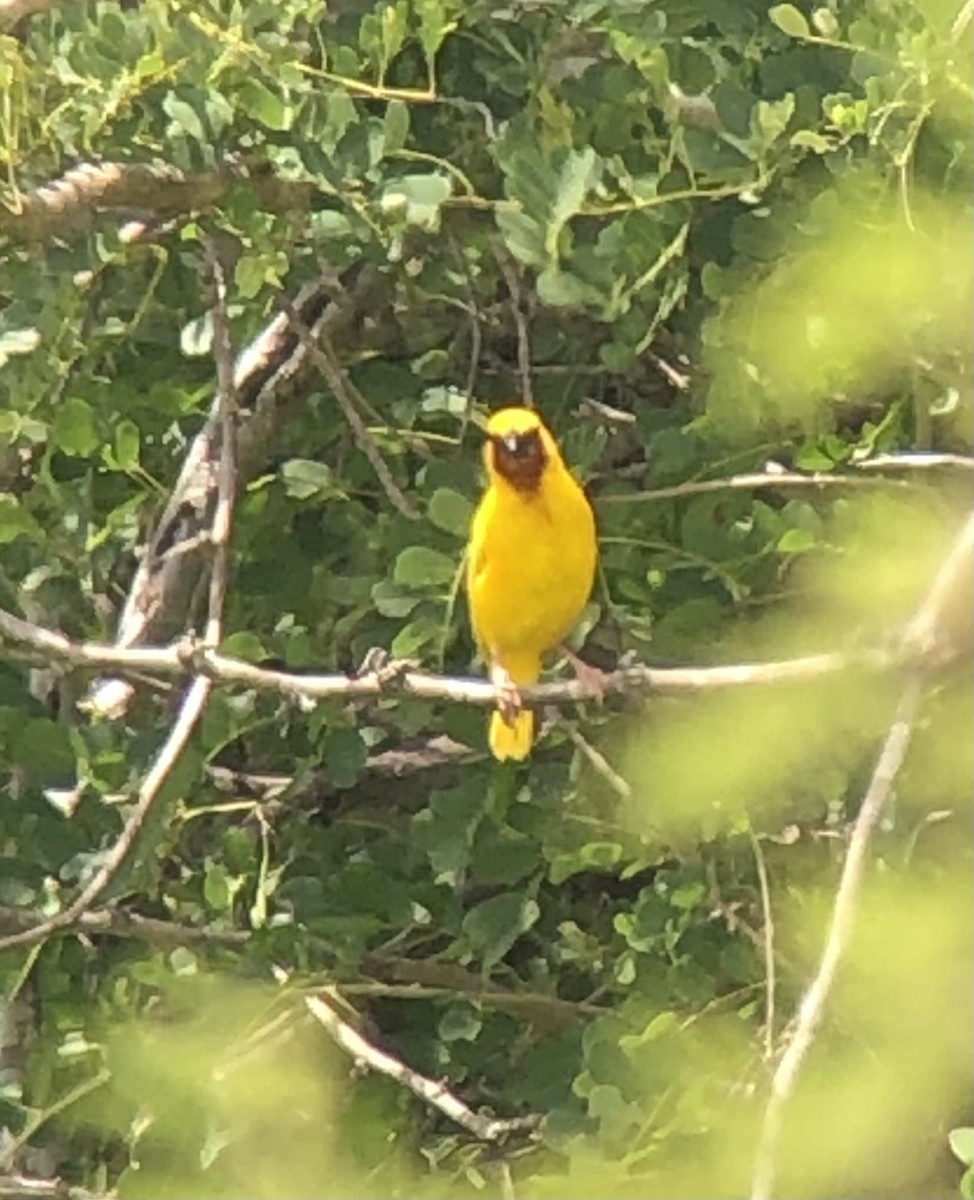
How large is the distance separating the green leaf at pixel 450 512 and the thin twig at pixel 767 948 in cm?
24

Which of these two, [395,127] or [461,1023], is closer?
[395,127]

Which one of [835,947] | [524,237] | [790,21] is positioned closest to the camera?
[835,947]

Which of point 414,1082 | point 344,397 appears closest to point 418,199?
point 344,397

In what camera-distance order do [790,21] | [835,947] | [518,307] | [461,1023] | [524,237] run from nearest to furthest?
[835,947], [790,21], [524,237], [518,307], [461,1023]

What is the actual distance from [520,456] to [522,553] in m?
0.07

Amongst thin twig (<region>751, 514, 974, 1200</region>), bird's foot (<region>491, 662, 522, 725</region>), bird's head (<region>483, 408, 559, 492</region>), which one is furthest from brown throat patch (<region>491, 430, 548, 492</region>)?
thin twig (<region>751, 514, 974, 1200</region>)

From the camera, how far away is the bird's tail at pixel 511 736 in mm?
1062

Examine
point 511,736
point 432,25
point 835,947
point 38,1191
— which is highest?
Answer: point 432,25

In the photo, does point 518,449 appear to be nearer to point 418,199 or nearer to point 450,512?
point 450,512

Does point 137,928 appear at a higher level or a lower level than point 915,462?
lower

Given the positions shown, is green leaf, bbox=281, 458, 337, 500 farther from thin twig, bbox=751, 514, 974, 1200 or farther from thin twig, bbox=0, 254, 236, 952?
thin twig, bbox=751, 514, 974, 1200

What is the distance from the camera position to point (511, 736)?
1066mm

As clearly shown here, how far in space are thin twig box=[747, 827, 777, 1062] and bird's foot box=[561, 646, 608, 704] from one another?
0.10 metres

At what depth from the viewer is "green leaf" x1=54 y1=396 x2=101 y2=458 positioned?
1.08 m
